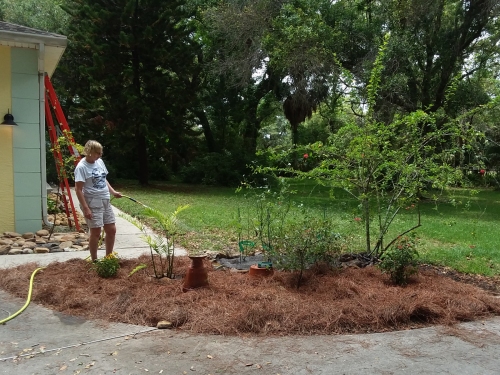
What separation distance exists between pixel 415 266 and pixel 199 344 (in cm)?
267

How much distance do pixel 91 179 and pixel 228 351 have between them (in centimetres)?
272

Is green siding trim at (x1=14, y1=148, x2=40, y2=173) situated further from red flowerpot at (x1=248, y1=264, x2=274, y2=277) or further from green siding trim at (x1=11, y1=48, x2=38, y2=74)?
red flowerpot at (x1=248, y1=264, x2=274, y2=277)

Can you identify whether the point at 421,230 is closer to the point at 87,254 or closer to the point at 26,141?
the point at 87,254

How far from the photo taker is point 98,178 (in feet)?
16.8

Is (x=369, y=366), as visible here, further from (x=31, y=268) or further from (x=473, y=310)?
(x=31, y=268)

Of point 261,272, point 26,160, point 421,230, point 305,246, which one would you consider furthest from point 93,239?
point 421,230

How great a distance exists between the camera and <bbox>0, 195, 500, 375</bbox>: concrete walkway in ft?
10.1

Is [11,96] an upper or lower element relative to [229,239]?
upper

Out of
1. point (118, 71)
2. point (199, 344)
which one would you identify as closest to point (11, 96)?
point (199, 344)

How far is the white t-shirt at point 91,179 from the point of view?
4.96 meters

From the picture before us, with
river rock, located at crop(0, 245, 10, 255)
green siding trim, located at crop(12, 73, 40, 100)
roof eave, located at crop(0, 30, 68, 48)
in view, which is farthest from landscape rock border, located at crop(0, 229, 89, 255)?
roof eave, located at crop(0, 30, 68, 48)

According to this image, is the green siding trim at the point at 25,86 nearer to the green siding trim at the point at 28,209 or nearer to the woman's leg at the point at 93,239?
the green siding trim at the point at 28,209

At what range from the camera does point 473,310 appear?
4.21m

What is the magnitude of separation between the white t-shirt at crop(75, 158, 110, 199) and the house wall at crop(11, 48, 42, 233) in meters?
2.75
